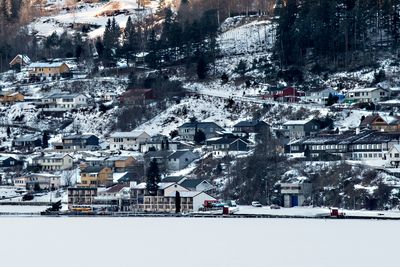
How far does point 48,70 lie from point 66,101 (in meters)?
7.32

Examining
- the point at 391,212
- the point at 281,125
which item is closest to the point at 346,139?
the point at 281,125

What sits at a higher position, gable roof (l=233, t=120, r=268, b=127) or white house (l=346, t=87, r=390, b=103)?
white house (l=346, t=87, r=390, b=103)

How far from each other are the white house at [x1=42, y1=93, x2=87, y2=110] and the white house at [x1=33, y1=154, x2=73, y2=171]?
26.2 ft

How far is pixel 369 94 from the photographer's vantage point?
65562 millimetres

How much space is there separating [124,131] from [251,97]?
760cm

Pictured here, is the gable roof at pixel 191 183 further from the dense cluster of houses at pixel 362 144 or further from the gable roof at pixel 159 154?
the gable roof at pixel 159 154

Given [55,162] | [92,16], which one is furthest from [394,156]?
[92,16]

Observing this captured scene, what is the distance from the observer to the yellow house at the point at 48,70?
8069 cm

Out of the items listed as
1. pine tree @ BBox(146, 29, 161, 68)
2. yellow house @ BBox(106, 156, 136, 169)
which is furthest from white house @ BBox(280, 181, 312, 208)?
pine tree @ BBox(146, 29, 161, 68)

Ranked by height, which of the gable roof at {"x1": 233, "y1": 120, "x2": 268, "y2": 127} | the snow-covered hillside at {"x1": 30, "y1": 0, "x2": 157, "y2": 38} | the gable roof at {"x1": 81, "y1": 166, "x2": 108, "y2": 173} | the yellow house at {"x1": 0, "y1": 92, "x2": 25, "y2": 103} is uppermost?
the snow-covered hillside at {"x1": 30, "y1": 0, "x2": 157, "y2": 38}

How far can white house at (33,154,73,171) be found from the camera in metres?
65.8

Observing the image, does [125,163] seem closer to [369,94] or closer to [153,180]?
[153,180]

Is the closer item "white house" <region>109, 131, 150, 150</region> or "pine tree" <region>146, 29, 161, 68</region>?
"white house" <region>109, 131, 150, 150</region>

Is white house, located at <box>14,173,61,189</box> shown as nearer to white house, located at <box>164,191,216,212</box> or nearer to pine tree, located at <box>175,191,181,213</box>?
white house, located at <box>164,191,216,212</box>
